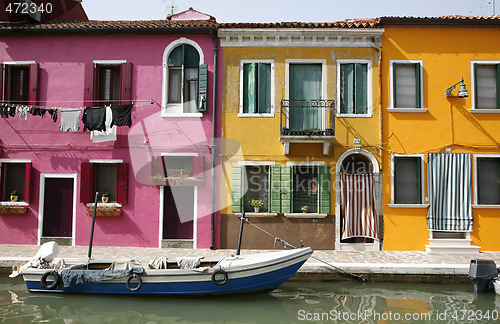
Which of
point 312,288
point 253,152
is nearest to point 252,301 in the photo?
point 312,288

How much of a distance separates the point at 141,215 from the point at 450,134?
978 centimetres

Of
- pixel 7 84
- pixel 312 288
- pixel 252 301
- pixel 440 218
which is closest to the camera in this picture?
pixel 252 301

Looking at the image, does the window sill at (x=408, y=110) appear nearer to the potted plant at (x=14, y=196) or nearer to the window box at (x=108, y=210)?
the window box at (x=108, y=210)

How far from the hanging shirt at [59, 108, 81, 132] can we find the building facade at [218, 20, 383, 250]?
446cm

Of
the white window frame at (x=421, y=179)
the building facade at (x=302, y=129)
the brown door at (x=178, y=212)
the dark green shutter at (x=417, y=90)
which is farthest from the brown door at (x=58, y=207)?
the dark green shutter at (x=417, y=90)

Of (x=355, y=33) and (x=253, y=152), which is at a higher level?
(x=355, y=33)

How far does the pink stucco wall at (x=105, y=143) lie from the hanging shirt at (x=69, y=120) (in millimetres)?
649

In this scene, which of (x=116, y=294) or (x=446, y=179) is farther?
(x=446, y=179)

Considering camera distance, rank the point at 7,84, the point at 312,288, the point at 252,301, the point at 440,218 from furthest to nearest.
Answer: the point at 7,84
the point at 440,218
the point at 312,288
the point at 252,301

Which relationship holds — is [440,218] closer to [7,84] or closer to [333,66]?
[333,66]

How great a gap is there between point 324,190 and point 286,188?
3.79ft

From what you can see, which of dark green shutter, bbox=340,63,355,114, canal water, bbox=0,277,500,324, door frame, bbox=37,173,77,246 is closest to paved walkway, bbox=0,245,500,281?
canal water, bbox=0,277,500,324

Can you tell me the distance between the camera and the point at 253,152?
45.9 ft

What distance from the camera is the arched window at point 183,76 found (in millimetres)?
14242
